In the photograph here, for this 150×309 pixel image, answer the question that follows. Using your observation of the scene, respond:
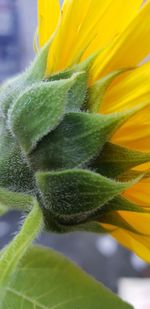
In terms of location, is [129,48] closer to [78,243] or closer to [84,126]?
[84,126]

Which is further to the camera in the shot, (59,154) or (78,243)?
(78,243)

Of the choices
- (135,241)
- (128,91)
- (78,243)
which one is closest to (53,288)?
(135,241)

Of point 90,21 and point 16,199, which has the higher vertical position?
point 90,21

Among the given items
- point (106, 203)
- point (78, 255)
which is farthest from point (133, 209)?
point (78, 255)

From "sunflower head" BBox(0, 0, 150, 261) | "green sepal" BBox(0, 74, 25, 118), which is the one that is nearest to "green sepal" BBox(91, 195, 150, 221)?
"sunflower head" BBox(0, 0, 150, 261)

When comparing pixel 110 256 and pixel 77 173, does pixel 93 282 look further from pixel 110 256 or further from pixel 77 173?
pixel 110 256

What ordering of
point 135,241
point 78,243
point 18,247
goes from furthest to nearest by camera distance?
point 78,243
point 135,241
point 18,247

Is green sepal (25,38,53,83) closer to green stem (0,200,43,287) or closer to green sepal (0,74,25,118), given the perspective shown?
green sepal (0,74,25,118)
